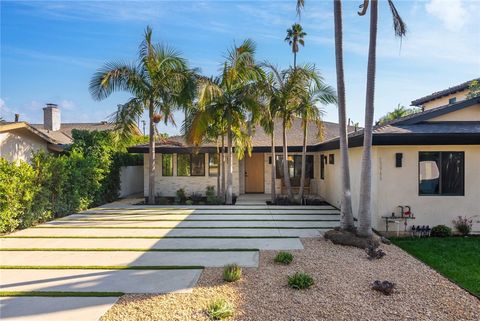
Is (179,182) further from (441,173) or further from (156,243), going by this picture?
(441,173)

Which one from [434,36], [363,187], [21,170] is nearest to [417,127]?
[434,36]

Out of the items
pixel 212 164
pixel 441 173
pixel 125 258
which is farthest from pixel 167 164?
pixel 441 173

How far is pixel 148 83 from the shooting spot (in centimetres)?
1233

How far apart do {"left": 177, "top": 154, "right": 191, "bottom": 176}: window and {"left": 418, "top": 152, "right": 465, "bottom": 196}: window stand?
10687 millimetres

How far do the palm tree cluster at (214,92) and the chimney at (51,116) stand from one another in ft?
48.5

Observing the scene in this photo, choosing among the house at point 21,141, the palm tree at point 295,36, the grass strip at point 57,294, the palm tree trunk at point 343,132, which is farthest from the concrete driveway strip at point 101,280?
the palm tree at point 295,36

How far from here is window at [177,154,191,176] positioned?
1557 cm

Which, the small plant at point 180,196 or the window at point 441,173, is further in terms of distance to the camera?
the small plant at point 180,196

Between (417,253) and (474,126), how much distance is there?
4935 mm

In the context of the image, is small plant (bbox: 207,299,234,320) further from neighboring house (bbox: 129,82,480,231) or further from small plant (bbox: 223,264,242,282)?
neighboring house (bbox: 129,82,480,231)

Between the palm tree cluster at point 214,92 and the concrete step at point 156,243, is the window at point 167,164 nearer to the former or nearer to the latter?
the palm tree cluster at point 214,92

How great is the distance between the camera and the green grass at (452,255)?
16.9ft

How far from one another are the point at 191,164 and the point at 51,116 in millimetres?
15225

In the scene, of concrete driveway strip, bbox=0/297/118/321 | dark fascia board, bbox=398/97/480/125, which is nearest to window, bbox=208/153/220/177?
dark fascia board, bbox=398/97/480/125
